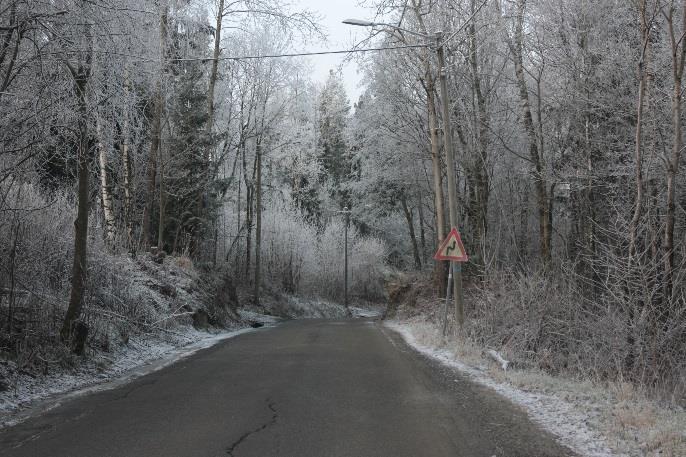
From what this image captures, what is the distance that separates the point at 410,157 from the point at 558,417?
24.0m

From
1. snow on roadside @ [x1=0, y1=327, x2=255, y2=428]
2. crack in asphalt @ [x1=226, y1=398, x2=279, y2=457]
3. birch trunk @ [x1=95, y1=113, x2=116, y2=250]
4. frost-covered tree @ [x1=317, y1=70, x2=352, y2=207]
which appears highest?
frost-covered tree @ [x1=317, y1=70, x2=352, y2=207]

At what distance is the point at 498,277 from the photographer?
14.2 meters

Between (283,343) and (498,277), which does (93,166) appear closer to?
(283,343)

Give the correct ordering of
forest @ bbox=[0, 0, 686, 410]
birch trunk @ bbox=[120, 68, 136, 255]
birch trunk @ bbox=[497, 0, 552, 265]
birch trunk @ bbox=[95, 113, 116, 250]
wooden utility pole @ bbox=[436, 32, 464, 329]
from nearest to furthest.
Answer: forest @ bbox=[0, 0, 686, 410] → wooden utility pole @ bbox=[436, 32, 464, 329] → birch trunk @ bbox=[95, 113, 116, 250] → birch trunk @ bbox=[120, 68, 136, 255] → birch trunk @ bbox=[497, 0, 552, 265]

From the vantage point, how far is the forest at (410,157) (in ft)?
28.4

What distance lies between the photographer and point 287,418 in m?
6.45

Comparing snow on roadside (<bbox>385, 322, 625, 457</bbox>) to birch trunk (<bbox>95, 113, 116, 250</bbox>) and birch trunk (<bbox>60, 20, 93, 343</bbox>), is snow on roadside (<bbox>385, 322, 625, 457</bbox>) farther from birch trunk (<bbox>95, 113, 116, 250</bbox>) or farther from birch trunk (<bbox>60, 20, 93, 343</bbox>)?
birch trunk (<bbox>95, 113, 116, 250</bbox>)

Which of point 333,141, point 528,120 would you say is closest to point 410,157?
point 528,120

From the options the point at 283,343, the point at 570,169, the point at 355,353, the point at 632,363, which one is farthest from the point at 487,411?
the point at 570,169

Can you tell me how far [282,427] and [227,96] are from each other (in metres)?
30.3

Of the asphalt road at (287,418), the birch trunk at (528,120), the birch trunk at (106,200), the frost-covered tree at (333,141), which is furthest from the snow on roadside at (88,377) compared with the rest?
the frost-covered tree at (333,141)

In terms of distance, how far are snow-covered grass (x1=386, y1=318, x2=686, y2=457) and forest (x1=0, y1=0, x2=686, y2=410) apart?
1265 millimetres

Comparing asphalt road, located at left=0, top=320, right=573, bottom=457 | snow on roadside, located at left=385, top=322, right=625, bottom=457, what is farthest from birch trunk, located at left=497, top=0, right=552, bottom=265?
asphalt road, located at left=0, top=320, right=573, bottom=457

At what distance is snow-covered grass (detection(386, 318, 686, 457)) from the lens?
5441 mm
